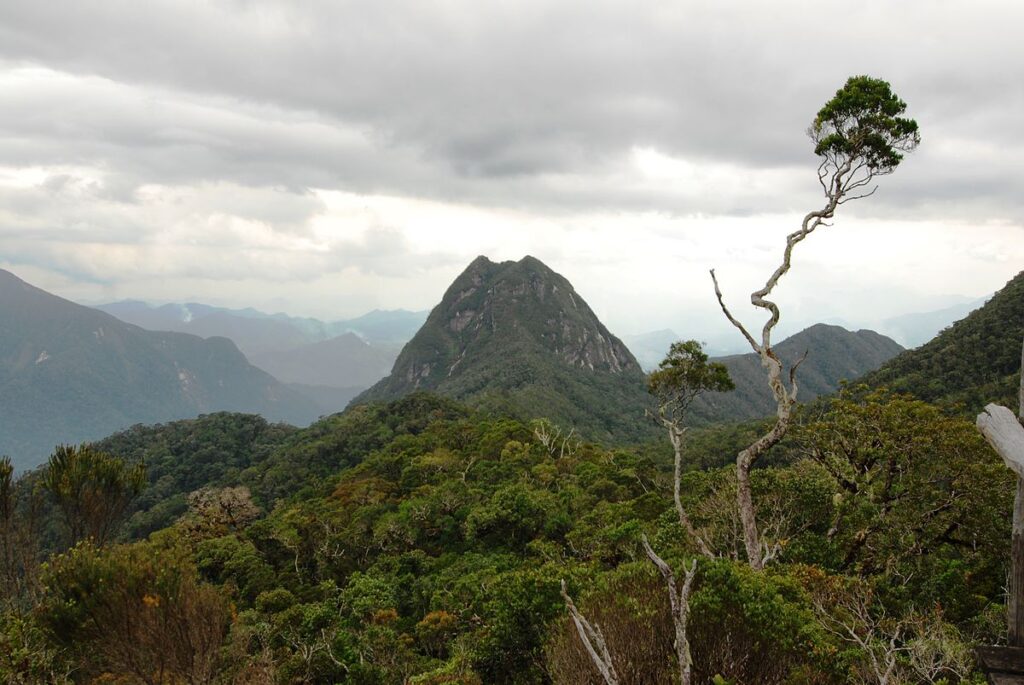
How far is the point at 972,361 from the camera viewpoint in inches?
2653

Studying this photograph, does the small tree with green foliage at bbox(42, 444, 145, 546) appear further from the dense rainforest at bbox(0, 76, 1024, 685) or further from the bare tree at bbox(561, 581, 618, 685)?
the bare tree at bbox(561, 581, 618, 685)

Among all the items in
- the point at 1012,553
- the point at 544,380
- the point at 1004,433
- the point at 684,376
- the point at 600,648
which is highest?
the point at 1004,433

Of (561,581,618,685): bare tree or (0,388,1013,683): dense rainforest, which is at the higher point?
(561,581,618,685): bare tree

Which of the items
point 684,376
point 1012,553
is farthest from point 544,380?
point 1012,553

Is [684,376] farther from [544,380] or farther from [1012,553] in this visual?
[544,380]

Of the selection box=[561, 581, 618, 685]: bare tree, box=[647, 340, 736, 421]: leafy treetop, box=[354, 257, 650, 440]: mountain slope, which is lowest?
box=[354, 257, 650, 440]: mountain slope

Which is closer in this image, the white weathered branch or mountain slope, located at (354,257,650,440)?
the white weathered branch

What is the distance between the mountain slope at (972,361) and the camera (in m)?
59.7

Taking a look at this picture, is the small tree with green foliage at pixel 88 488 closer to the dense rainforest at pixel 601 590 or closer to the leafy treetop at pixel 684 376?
the dense rainforest at pixel 601 590

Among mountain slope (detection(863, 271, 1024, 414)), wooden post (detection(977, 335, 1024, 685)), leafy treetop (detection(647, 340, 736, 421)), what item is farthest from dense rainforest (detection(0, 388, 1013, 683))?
mountain slope (detection(863, 271, 1024, 414))

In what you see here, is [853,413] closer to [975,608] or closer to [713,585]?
[975,608]

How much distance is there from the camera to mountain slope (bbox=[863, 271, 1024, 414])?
2352 inches

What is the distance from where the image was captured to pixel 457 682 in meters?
12.7

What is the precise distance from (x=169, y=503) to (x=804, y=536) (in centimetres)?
8193
